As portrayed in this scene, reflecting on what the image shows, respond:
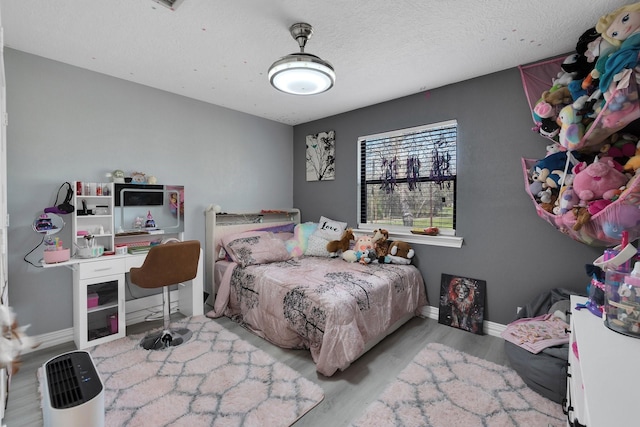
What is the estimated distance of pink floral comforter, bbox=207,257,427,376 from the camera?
204 cm

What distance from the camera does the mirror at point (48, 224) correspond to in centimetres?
223

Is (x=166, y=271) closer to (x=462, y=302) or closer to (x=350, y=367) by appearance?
(x=350, y=367)

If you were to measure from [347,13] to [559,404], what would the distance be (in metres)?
2.79

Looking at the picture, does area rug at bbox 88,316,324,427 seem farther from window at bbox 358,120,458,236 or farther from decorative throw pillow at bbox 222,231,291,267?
window at bbox 358,120,458,236

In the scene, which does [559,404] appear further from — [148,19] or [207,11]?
[148,19]

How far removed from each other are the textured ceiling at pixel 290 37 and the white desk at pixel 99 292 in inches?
68.2

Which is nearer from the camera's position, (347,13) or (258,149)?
(347,13)

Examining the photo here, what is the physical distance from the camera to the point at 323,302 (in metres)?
2.10

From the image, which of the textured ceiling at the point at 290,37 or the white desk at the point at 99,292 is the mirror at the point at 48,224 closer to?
the white desk at the point at 99,292

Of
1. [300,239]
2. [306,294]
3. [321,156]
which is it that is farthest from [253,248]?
[321,156]

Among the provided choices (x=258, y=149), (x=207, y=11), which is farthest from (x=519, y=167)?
(x=258, y=149)

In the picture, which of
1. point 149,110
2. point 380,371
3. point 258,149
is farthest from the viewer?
point 258,149

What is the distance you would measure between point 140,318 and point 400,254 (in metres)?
2.87

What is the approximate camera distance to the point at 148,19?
1869 millimetres
